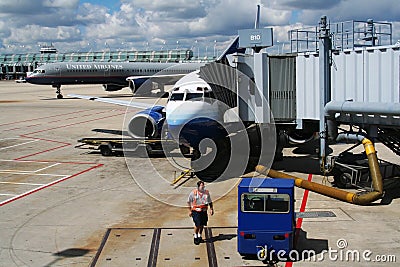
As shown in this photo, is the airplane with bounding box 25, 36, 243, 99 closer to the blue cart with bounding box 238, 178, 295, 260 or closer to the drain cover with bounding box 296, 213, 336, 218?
the drain cover with bounding box 296, 213, 336, 218

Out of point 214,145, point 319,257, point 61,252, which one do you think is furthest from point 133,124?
point 319,257

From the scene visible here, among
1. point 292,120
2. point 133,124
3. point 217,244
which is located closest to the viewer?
point 217,244

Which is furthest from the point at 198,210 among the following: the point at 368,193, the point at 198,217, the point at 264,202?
the point at 368,193

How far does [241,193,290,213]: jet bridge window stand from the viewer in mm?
14219

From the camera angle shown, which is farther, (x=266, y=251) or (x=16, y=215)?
(x=16, y=215)

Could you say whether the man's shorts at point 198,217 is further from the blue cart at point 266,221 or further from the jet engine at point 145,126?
the jet engine at point 145,126

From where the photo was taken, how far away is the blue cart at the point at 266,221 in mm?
13953

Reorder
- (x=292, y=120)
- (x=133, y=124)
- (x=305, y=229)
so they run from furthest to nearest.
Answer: (x=133, y=124) → (x=292, y=120) → (x=305, y=229)

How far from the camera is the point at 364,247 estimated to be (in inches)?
582

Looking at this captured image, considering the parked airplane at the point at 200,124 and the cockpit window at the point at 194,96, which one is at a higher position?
the cockpit window at the point at 194,96

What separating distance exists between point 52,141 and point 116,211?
65.9ft

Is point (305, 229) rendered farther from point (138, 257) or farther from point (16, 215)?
point (16, 215)

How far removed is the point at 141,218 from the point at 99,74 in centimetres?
6577

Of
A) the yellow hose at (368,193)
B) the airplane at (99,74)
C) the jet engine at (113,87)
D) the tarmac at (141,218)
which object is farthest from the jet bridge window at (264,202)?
the jet engine at (113,87)
